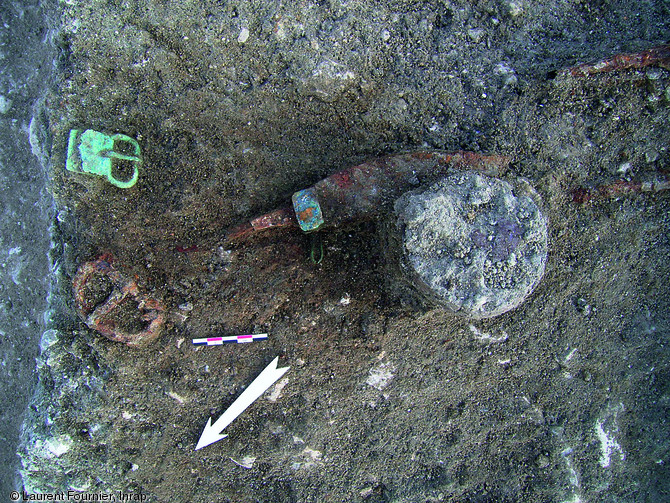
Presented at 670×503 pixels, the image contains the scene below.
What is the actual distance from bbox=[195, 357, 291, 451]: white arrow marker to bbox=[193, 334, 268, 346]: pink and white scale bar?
0.56 ft

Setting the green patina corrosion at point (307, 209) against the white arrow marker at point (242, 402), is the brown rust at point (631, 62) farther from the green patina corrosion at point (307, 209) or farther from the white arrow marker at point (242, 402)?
the white arrow marker at point (242, 402)

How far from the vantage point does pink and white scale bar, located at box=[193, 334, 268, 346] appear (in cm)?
265

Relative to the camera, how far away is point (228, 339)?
265cm

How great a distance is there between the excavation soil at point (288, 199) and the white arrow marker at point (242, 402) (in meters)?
0.05

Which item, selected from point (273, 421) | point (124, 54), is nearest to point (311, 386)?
point (273, 421)

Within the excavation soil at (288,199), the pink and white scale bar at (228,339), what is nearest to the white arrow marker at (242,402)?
the excavation soil at (288,199)

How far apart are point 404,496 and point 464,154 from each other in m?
2.10

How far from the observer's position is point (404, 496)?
282 centimetres

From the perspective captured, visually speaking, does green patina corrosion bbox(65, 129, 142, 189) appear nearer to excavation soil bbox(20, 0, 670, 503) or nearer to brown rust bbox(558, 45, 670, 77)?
excavation soil bbox(20, 0, 670, 503)

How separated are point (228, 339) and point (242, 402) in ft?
1.27

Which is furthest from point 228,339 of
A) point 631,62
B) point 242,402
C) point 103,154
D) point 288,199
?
point 631,62

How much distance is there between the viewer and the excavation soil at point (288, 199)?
263 cm

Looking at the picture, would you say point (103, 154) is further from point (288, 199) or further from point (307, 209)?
point (307, 209)

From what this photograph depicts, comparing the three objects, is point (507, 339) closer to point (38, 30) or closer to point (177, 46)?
point (177, 46)
